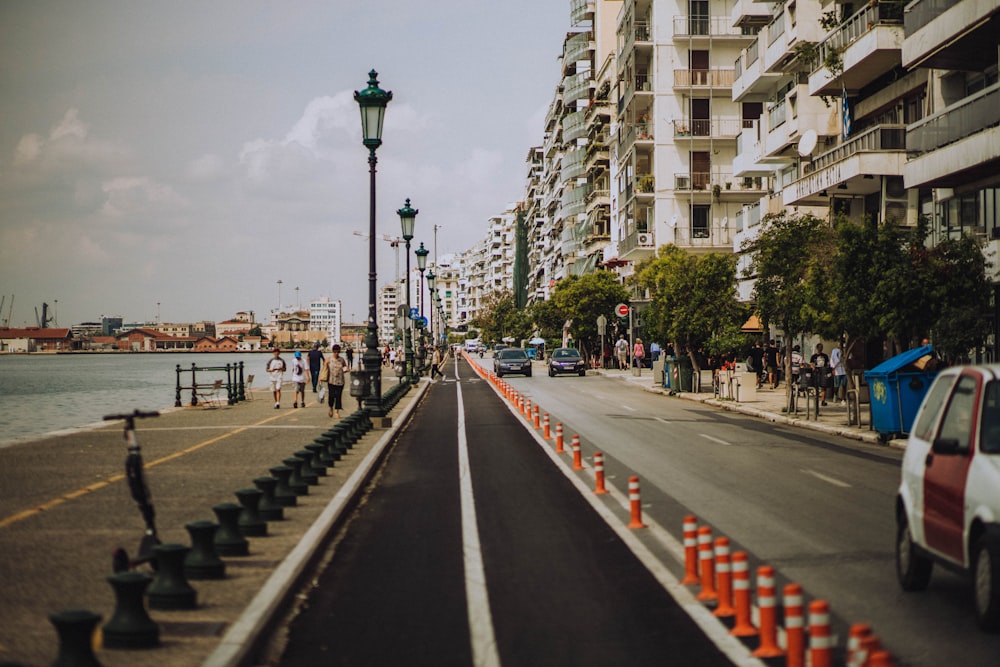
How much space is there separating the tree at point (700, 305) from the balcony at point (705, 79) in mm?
29405

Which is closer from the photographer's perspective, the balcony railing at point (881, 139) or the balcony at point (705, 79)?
the balcony railing at point (881, 139)

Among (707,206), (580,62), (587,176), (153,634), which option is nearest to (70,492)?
(153,634)

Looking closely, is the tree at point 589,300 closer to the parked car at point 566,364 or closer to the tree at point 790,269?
the parked car at point 566,364

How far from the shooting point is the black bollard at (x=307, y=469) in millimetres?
13902

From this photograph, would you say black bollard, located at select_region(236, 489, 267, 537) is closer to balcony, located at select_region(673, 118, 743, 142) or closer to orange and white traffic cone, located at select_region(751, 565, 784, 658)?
orange and white traffic cone, located at select_region(751, 565, 784, 658)

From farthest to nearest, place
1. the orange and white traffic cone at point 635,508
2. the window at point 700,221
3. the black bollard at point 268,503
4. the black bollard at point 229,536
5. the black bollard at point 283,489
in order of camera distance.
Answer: the window at point 700,221 < the black bollard at point 283,489 < the orange and white traffic cone at point 635,508 < the black bollard at point 268,503 < the black bollard at point 229,536

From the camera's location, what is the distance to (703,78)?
67250 millimetres

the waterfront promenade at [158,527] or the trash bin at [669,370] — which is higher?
the trash bin at [669,370]

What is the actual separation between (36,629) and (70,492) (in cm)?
702

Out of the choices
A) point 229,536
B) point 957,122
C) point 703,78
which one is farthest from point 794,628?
point 703,78

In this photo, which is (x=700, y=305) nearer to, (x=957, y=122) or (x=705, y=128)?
(x=957, y=122)

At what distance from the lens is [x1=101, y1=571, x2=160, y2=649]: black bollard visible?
6.39m

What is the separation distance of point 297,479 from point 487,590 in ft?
17.3

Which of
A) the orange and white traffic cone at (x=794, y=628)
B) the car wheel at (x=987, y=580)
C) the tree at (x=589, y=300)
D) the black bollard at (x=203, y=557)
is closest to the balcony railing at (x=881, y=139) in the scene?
the car wheel at (x=987, y=580)
